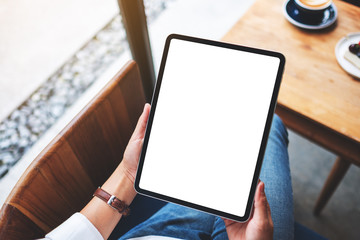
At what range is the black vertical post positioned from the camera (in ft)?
2.65

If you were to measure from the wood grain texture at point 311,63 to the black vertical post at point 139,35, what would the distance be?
10.2 inches

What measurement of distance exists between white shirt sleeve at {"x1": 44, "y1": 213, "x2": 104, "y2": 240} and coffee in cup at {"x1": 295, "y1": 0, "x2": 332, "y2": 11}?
2.65ft

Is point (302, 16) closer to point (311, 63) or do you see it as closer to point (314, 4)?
point (314, 4)

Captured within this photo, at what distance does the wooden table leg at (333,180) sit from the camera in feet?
3.05

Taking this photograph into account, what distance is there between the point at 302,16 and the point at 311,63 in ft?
0.52

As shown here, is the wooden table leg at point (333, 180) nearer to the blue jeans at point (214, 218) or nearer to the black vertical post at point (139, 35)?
the blue jeans at point (214, 218)

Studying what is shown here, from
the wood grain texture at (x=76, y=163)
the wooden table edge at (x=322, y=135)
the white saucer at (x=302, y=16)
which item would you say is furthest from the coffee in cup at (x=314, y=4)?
the wood grain texture at (x=76, y=163)

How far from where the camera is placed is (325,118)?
28.7 inches

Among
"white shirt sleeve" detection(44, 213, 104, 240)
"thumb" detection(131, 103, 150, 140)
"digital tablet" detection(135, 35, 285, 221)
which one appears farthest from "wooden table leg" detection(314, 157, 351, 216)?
"white shirt sleeve" detection(44, 213, 104, 240)

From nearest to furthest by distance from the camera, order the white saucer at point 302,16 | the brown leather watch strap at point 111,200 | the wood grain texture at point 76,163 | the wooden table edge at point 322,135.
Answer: the wood grain texture at point 76,163, the brown leather watch strap at point 111,200, the wooden table edge at point 322,135, the white saucer at point 302,16

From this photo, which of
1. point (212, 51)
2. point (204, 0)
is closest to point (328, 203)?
point (212, 51)

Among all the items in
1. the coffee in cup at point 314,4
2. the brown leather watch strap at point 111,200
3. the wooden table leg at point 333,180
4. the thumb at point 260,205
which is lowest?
the wooden table leg at point 333,180

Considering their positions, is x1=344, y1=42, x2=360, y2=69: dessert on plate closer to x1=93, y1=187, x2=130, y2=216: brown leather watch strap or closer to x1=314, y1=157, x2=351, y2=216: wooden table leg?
x1=314, y1=157, x2=351, y2=216: wooden table leg

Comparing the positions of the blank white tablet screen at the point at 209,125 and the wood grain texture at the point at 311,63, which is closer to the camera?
the blank white tablet screen at the point at 209,125
